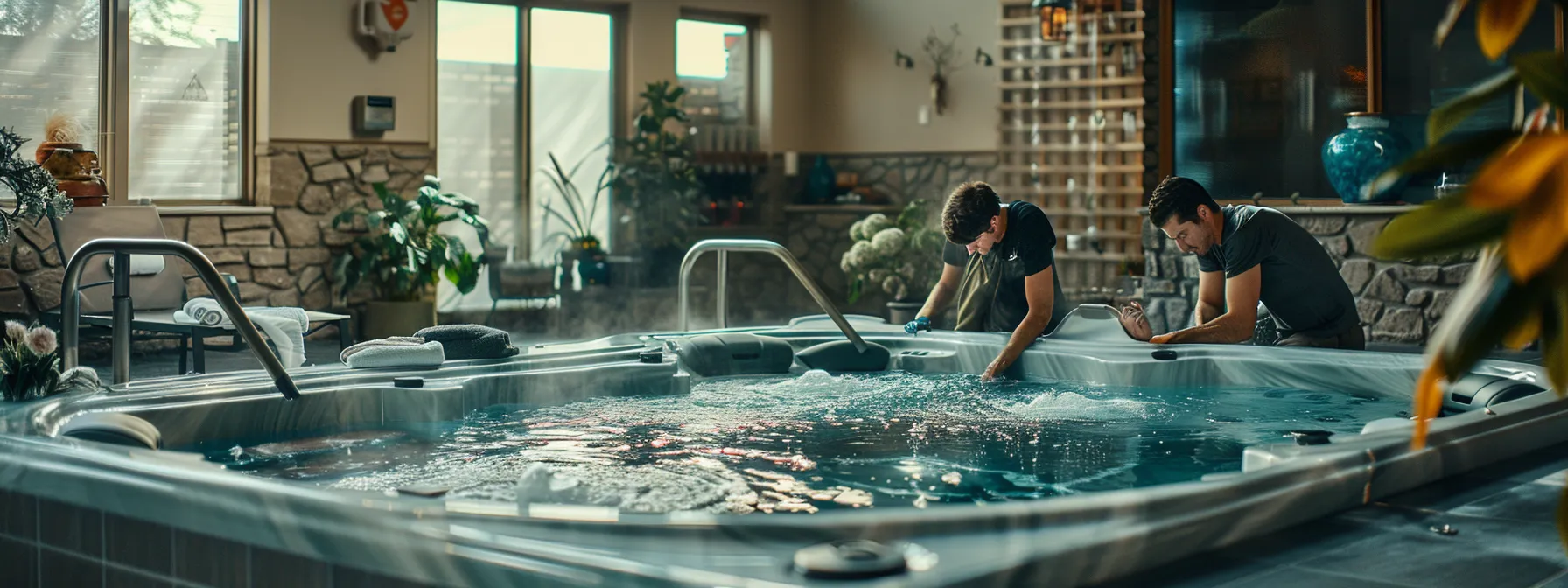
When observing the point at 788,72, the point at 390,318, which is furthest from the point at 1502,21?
the point at 788,72

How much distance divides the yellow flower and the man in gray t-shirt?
11.4ft

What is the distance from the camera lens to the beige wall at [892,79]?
27.9 ft

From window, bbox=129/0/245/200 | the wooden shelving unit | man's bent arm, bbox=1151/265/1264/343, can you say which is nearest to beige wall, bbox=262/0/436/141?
window, bbox=129/0/245/200

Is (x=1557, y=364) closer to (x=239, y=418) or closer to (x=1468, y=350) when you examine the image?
(x=1468, y=350)

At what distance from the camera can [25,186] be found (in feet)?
16.2

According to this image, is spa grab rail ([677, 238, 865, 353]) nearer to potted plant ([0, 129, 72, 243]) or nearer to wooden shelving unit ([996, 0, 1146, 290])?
potted plant ([0, 129, 72, 243])

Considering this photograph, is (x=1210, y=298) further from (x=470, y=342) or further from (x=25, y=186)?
(x=25, y=186)

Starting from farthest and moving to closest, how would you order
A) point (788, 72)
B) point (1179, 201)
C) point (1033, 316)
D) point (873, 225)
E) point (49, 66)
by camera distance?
1. point (788, 72)
2. point (873, 225)
3. point (49, 66)
4. point (1033, 316)
5. point (1179, 201)

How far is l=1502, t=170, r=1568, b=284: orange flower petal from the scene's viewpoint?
346 millimetres

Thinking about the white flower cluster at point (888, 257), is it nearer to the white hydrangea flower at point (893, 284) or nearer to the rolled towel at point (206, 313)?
the white hydrangea flower at point (893, 284)

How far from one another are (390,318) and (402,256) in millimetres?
320

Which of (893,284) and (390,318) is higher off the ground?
→ (893,284)

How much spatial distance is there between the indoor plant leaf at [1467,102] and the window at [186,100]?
699cm

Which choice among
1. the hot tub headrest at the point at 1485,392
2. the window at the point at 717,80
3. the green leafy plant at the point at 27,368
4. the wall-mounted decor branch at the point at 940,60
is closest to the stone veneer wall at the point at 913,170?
the wall-mounted decor branch at the point at 940,60
